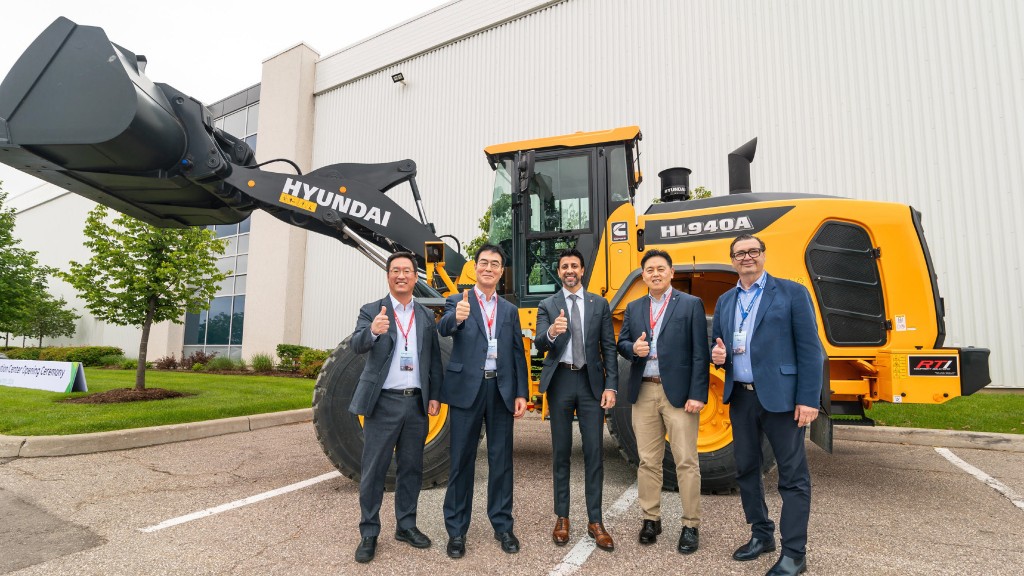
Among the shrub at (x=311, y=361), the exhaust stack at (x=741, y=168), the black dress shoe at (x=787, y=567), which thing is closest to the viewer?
the black dress shoe at (x=787, y=567)

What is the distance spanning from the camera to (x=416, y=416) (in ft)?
11.2

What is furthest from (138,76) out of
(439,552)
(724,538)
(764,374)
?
(724,538)

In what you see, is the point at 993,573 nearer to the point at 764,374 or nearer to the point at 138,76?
the point at 764,374

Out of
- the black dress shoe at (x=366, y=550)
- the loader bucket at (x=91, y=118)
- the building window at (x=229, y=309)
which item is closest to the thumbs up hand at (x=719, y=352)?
the black dress shoe at (x=366, y=550)

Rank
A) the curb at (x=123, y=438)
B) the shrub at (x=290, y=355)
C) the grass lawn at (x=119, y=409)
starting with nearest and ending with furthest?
the curb at (x=123, y=438) → the grass lawn at (x=119, y=409) → the shrub at (x=290, y=355)

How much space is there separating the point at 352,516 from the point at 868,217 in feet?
15.2

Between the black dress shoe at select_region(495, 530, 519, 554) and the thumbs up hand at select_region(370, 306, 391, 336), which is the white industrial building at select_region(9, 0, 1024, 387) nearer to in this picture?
the black dress shoe at select_region(495, 530, 519, 554)

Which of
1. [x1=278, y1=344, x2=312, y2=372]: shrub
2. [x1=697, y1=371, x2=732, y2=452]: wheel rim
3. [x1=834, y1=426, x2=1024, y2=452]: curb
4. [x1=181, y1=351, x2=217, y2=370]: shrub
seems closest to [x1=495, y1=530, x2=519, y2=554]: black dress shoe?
[x1=697, y1=371, x2=732, y2=452]: wheel rim

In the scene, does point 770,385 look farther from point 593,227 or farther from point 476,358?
point 593,227

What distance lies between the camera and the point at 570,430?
11.1ft

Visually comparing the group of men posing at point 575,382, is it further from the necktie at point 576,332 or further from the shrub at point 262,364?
the shrub at point 262,364

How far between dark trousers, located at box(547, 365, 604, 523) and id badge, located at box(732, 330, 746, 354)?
89 centimetres

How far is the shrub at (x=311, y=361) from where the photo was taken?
1557 cm

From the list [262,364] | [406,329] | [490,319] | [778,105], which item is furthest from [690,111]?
[262,364]
